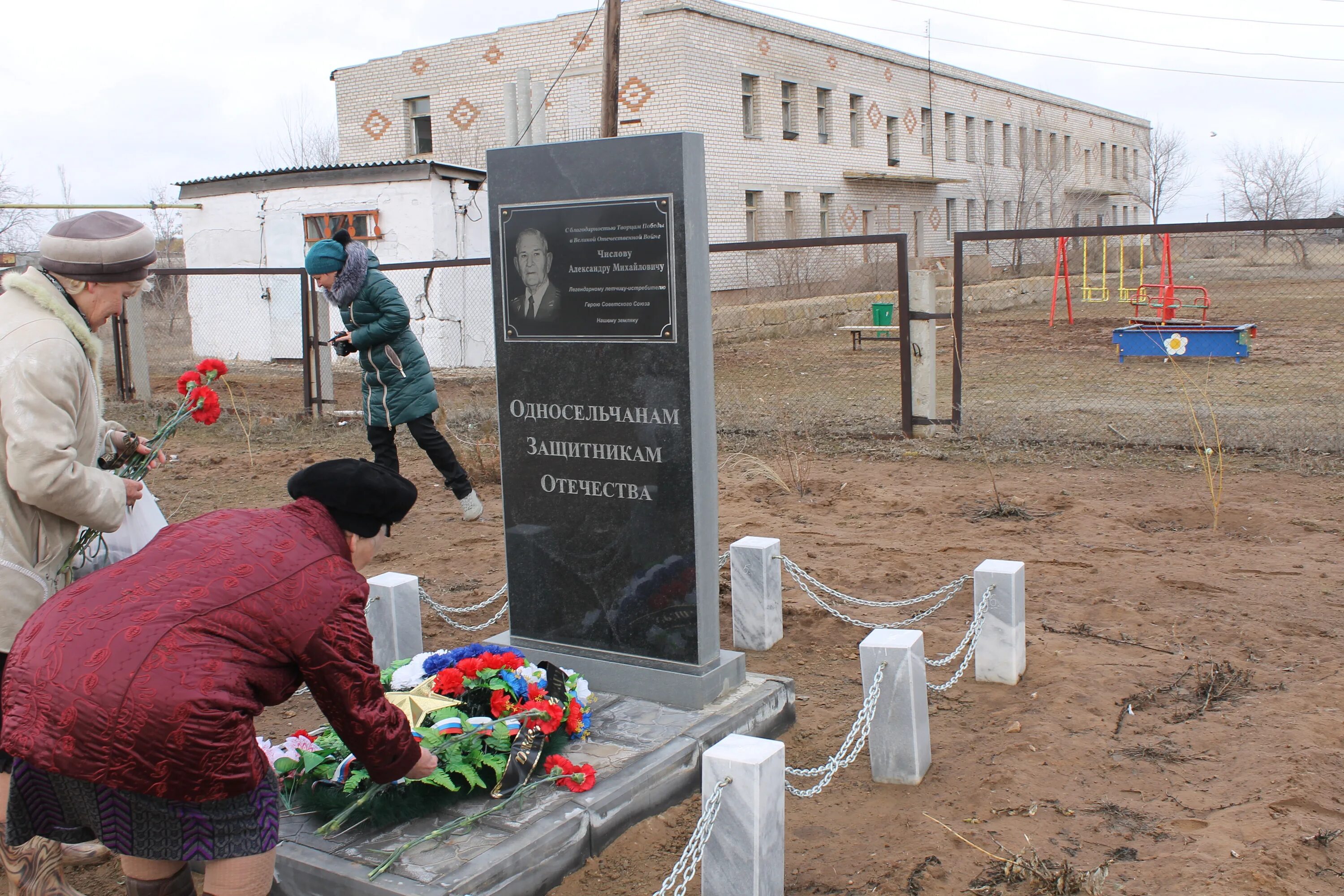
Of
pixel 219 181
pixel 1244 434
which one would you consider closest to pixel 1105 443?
pixel 1244 434

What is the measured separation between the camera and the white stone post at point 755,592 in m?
4.69

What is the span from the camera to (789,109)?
28.1 metres

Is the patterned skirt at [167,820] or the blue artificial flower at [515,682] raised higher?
the patterned skirt at [167,820]

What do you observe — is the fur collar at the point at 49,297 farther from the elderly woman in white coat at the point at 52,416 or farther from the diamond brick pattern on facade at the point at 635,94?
the diamond brick pattern on facade at the point at 635,94

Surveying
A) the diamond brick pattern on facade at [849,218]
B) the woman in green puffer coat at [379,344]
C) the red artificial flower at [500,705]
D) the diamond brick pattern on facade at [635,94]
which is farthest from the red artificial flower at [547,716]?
the diamond brick pattern on facade at [849,218]

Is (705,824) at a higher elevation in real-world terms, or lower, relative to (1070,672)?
higher

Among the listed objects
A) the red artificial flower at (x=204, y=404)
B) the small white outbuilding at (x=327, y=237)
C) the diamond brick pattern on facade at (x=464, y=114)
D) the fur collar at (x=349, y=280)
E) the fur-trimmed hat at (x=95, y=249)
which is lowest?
the red artificial flower at (x=204, y=404)

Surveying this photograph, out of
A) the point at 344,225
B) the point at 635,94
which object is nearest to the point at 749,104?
the point at 635,94

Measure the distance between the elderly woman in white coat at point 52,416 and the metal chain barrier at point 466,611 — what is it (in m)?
2.14

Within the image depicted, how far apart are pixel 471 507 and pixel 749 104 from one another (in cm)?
2145

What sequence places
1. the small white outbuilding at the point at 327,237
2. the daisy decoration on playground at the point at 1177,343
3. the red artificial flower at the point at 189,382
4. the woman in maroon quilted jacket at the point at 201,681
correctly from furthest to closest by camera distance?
the small white outbuilding at the point at 327,237, the daisy decoration on playground at the point at 1177,343, the red artificial flower at the point at 189,382, the woman in maroon quilted jacket at the point at 201,681

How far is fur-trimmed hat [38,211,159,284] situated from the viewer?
2.73m

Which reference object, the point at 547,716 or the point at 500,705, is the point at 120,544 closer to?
the point at 500,705

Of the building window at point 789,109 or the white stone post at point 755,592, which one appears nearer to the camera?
the white stone post at point 755,592
